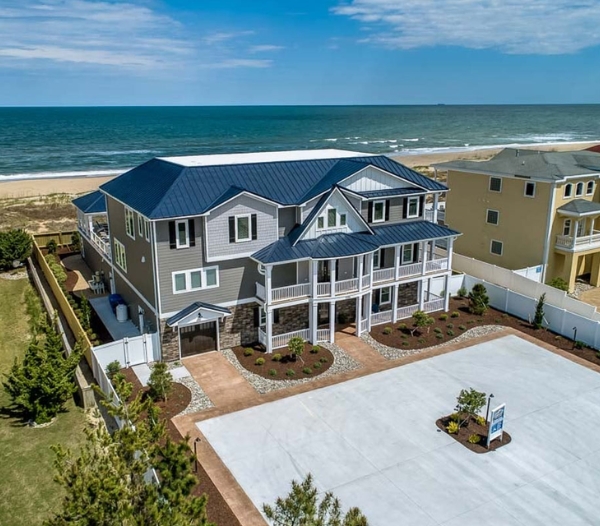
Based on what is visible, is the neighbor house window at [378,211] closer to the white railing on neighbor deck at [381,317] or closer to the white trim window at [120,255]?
the white railing on neighbor deck at [381,317]

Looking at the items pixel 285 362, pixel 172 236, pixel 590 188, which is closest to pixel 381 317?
pixel 285 362

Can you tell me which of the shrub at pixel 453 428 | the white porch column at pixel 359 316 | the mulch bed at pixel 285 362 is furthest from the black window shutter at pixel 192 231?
the shrub at pixel 453 428

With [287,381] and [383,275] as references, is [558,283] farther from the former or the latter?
[287,381]

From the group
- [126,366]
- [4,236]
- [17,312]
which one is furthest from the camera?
[4,236]

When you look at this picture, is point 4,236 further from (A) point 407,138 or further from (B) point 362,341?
(A) point 407,138

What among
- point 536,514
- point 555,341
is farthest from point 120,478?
point 555,341

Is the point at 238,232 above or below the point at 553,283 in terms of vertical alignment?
above

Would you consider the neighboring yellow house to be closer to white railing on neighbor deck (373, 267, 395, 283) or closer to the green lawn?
white railing on neighbor deck (373, 267, 395, 283)
